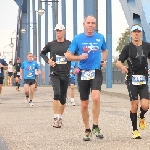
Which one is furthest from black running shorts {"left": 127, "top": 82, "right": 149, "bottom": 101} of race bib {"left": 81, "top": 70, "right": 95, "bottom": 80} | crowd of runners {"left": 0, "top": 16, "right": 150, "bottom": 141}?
race bib {"left": 81, "top": 70, "right": 95, "bottom": 80}

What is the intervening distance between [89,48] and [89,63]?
0.22 meters

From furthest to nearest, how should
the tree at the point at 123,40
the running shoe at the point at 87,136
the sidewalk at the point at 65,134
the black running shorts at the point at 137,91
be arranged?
the tree at the point at 123,40 < the black running shorts at the point at 137,91 < the running shoe at the point at 87,136 < the sidewalk at the point at 65,134

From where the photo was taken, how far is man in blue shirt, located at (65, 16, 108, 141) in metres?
8.57

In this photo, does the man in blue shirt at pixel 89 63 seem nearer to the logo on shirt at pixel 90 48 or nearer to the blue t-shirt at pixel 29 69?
the logo on shirt at pixel 90 48

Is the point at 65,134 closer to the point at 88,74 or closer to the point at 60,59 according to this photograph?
the point at 88,74

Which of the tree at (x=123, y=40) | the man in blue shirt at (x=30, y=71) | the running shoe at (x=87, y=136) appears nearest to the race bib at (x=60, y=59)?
the running shoe at (x=87, y=136)

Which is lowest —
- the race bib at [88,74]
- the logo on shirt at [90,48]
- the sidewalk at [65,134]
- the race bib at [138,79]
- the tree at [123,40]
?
the sidewalk at [65,134]

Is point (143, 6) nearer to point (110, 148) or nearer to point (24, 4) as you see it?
point (110, 148)

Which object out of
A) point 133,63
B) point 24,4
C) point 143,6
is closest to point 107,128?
point 133,63

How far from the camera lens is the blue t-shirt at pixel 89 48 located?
8609mm

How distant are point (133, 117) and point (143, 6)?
9.88 m

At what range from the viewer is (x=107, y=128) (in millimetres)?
10086

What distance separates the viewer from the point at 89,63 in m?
8.67

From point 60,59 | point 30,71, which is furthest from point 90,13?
point 60,59
